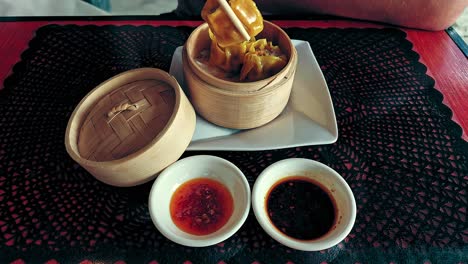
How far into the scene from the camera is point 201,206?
1191mm

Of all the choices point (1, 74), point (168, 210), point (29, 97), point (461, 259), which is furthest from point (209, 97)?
point (1, 74)

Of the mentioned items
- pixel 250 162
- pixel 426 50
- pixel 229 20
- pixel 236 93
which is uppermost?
pixel 229 20

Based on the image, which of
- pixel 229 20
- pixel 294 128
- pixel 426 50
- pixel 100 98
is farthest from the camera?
pixel 426 50

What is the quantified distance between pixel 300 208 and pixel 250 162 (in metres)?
0.29

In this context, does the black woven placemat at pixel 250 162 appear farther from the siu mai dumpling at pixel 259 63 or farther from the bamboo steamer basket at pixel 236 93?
the siu mai dumpling at pixel 259 63

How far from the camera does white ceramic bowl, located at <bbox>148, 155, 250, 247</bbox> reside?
1040 mm

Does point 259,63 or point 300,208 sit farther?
point 259,63

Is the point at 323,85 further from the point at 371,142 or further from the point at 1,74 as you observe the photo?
the point at 1,74

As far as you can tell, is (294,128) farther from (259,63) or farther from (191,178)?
(191,178)

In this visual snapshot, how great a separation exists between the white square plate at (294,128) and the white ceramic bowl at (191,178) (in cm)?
12

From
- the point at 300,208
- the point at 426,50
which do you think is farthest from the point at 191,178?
the point at 426,50

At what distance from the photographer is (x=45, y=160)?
4.50 ft

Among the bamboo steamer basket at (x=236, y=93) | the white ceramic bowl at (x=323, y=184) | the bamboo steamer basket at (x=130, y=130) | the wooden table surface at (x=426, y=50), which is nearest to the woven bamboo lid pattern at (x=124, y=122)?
the bamboo steamer basket at (x=130, y=130)

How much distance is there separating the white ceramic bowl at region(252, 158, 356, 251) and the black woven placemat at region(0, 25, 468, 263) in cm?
11
